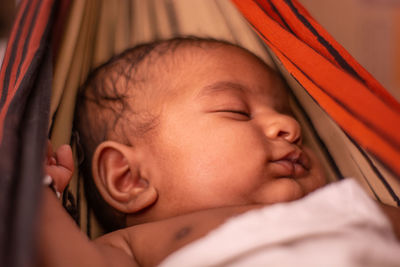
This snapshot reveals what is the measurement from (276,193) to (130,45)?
0.56 m

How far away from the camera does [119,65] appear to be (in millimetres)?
961

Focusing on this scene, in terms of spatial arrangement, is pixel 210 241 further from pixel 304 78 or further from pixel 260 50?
pixel 260 50

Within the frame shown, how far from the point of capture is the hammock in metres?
0.56

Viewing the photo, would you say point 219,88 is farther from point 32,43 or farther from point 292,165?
point 32,43

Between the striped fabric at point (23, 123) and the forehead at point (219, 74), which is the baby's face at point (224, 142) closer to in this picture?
the forehead at point (219, 74)

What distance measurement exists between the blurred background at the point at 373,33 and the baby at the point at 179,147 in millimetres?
1090

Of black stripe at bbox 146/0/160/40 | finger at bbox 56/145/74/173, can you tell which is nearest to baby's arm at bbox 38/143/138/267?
finger at bbox 56/145/74/173

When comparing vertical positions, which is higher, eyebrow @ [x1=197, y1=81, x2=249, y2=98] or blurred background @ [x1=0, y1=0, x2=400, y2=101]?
blurred background @ [x1=0, y1=0, x2=400, y2=101]

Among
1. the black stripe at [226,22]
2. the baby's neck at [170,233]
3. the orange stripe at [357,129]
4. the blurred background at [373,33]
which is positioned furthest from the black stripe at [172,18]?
the blurred background at [373,33]

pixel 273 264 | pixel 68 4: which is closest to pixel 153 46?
pixel 68 4

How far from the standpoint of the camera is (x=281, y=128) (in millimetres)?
819

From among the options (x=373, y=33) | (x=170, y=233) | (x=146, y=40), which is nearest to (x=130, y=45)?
(x=146, y=40)

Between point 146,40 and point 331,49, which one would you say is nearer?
point 331,49

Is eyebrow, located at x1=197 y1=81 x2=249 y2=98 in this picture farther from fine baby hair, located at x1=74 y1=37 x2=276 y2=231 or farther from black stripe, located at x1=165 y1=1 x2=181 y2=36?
black stripe, located at x1=165 y1=1 x2=181 y2=36
